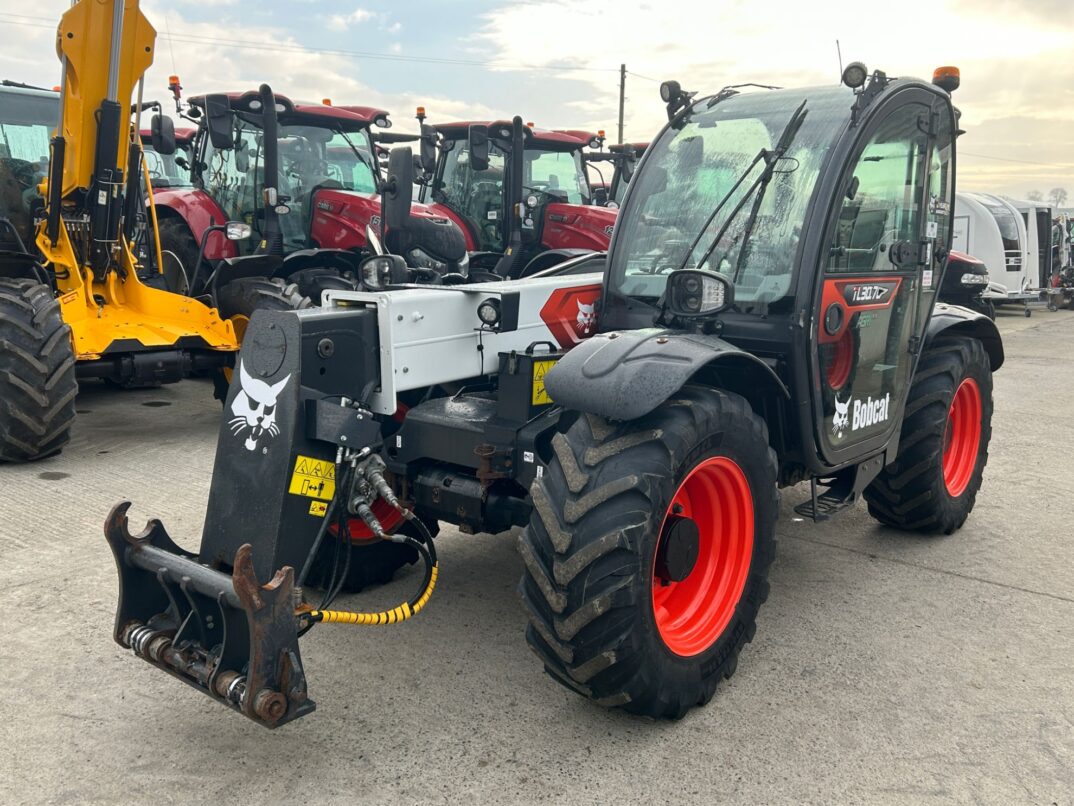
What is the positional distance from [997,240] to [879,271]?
17045 mm

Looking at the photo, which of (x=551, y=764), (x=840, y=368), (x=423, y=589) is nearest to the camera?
(x=551, y=764)

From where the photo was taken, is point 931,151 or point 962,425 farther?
point 962,425

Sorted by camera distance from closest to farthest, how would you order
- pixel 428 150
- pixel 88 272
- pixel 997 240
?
1. pixel 88 272
2. pixel 428 150
3. pixel 997 240

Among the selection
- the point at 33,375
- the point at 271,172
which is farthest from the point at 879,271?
the point at 271,172

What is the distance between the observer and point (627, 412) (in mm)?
2801

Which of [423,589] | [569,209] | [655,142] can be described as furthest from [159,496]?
[569,209]

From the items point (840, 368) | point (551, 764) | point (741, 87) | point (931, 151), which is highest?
point (741, 87)

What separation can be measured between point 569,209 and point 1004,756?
8923mm

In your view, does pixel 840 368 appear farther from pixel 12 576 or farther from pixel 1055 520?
pixel 12 576

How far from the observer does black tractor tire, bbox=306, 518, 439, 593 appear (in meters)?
3.86

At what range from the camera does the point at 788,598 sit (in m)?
4.12

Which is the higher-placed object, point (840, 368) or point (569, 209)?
→ point (569, 209)

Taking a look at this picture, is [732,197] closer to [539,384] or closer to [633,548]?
[539,384]

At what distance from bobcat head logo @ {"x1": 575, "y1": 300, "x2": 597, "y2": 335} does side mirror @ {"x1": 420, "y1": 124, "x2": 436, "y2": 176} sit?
7692 mm
